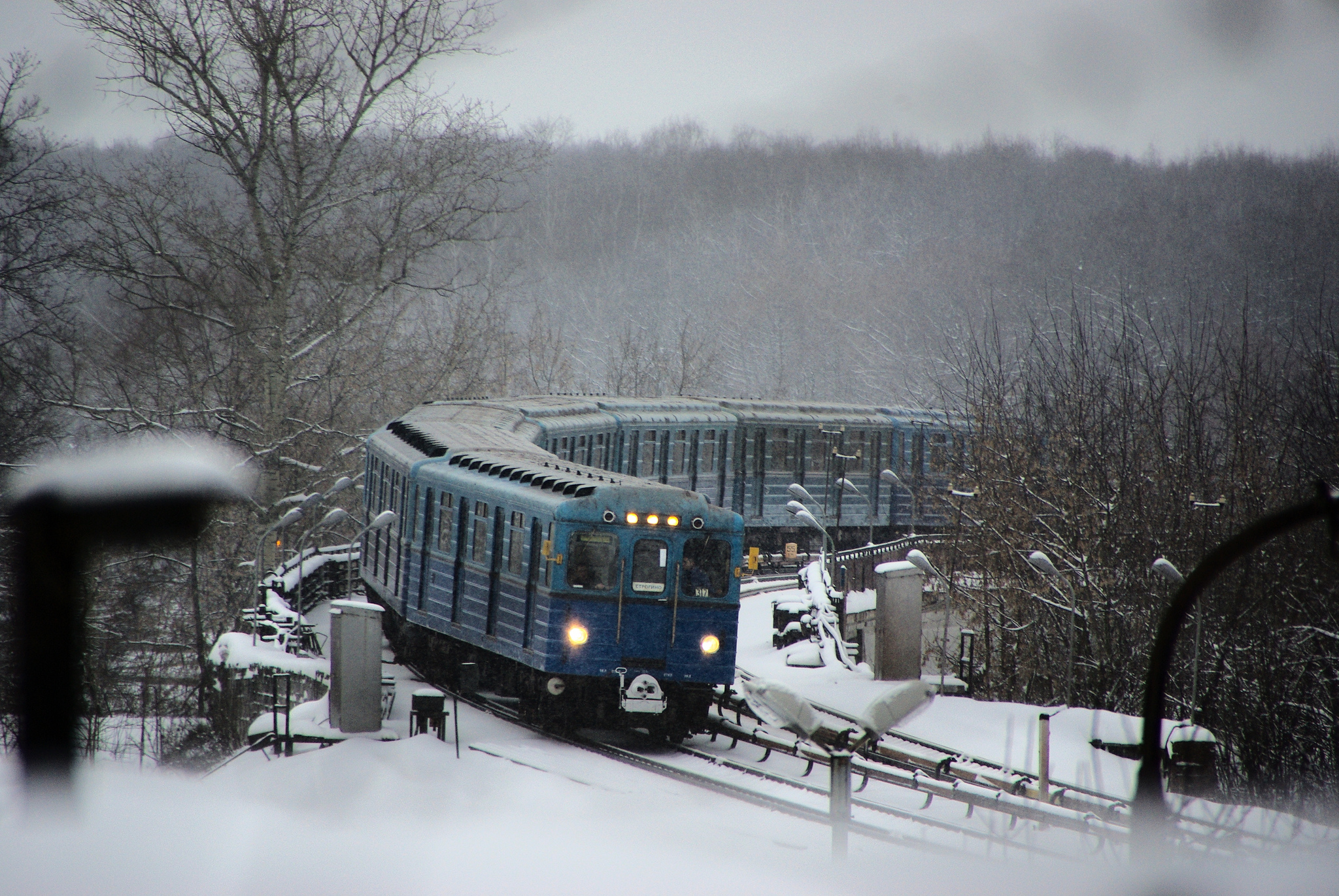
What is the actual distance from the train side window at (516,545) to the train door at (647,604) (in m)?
1.36

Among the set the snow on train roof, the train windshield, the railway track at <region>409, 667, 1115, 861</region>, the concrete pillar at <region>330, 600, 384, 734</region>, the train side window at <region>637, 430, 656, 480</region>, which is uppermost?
the snow on train roof

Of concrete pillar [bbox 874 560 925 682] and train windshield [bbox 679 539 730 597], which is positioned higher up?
train windshield [bbox 679 539 730 597]

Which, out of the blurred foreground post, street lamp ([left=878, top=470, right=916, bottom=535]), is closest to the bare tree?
the blurred foreground post

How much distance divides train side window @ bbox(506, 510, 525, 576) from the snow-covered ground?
2.20 m

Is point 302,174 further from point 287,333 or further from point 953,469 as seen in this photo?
point 953,469

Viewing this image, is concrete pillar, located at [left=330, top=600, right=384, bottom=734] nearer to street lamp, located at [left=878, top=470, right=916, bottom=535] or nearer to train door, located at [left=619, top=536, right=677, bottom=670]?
train door, located at [left=619, top=536, right=677, bottom=670]

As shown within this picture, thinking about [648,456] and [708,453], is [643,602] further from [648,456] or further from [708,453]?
[708,453]

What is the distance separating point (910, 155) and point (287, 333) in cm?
7750

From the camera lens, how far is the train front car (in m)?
13.1

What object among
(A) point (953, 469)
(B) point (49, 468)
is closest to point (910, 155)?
(A) point (953, 469)

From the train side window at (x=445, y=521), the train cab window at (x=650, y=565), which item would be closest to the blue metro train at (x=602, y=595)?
the train cab window at (x=650, y=565)

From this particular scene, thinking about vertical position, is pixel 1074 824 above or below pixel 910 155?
below

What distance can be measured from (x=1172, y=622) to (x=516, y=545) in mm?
9380

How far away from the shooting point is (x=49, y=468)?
21234 millimetres
